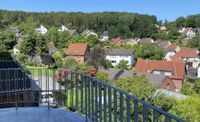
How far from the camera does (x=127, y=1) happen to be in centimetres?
7762

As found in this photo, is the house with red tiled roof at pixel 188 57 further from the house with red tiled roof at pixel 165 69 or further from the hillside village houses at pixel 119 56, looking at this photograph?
the house with red tiled roof at pixel 165 69

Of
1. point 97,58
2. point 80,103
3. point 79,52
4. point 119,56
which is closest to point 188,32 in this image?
point 119,56

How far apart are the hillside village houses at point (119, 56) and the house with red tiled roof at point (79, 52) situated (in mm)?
3177

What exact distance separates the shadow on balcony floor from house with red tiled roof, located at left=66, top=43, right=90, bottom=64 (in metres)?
37.9

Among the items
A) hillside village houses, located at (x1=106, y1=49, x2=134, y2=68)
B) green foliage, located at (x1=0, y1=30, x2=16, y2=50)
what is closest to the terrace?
green foliage, located at (x1=0, y1=30, x2=16, y2=50)

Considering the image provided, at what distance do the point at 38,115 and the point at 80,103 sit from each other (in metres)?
0.52

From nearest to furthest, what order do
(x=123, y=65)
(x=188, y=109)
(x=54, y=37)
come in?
(x=188, y=109)
(x=123, y=65)
(x=54, y=37)

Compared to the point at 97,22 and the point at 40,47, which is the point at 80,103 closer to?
the point at 40,47

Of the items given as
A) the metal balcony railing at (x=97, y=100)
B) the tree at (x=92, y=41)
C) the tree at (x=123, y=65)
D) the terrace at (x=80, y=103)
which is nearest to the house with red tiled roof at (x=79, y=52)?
the tree at (x=123, y=65)

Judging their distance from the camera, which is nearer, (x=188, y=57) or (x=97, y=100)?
(x=97, y=100)

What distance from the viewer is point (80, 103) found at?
4.16m

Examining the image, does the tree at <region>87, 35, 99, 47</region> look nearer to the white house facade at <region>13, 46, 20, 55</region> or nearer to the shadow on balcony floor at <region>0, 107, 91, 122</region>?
the white house facade at <region>13, 46, 20, 55</region>

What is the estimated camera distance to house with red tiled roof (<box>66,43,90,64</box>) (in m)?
43.1

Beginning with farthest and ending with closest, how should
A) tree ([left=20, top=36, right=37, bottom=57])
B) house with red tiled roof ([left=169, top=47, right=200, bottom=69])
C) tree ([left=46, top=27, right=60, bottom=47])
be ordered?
tree ([left=46, top=27, right=60, bottom=47]) → house with red tiled roof ([left=169, top=47, right=200, bottom=69]) → tree ([left=20, top=36, right=37, bottom=57])
